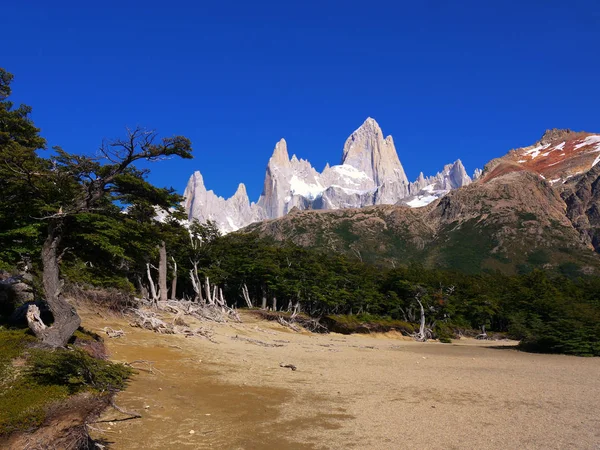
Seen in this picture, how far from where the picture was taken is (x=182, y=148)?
34.3 ft

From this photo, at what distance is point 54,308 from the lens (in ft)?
32.1

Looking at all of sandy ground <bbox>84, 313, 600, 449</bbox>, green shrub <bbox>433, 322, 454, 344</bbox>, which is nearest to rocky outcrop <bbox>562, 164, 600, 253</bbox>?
green shrub <bbox>433, 322, 454, 344</bbox>

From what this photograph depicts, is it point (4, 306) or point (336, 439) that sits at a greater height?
point (4, 306)

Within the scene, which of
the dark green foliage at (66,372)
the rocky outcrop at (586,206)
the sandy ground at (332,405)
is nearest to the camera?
the dark green foliage at (66,372)

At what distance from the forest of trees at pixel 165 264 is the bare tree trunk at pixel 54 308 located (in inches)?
1.1

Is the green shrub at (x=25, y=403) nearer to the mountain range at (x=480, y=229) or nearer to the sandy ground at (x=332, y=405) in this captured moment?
the sandy ground at (x=332, y=405)

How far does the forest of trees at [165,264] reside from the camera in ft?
34.2

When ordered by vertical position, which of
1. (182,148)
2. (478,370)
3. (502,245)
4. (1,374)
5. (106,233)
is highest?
(502,245)

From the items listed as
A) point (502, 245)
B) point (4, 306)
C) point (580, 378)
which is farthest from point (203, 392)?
point (502, 245)

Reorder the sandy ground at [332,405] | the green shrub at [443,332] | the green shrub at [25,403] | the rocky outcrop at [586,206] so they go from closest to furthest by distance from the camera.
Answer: the green shrub at [25,403] → the sandy ground at [332,405] → the green shrub at [443,332] → the rocky outcrop at [586,206]

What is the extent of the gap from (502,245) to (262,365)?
14017cm

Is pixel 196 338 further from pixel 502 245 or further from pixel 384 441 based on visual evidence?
pixel 502 245

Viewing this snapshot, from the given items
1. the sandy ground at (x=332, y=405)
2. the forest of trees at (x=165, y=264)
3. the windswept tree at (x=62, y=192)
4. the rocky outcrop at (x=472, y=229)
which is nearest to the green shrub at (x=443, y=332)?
the forest of trees at (x=165, y=264)

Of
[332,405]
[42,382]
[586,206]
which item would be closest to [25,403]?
[42,382]
